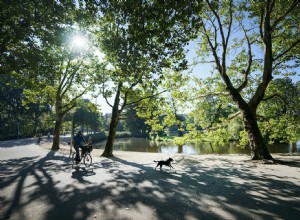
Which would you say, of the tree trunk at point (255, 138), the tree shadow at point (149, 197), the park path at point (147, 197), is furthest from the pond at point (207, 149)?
the tree shadow at point (149, 197)

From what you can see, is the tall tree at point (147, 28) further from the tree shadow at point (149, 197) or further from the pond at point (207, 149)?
the pond at point (207, 149)

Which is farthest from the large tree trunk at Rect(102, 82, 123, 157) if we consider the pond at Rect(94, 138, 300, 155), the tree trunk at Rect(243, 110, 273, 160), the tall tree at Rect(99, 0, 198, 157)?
the pond at Rect(94, 138, 300, 155)

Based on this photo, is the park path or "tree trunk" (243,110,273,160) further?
"tree trunk" (243,110,273,160)

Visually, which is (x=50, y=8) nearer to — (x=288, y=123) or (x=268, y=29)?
(x=268, y=29)

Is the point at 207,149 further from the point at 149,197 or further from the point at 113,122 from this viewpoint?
the point at 149,197

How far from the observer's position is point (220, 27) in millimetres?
14641

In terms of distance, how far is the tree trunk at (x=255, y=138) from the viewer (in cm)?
1357

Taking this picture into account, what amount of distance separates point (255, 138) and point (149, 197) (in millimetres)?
10251

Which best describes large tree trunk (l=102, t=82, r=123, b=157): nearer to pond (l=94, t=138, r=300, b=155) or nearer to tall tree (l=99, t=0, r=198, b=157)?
tall tree (l=99, t=0, r=198, b=157)

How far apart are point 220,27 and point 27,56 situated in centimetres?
1310

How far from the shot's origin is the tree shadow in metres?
5.04

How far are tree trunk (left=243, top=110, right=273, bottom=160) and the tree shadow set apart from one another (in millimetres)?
4817

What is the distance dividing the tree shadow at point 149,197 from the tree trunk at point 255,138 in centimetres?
482

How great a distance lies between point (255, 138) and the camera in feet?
45.0
